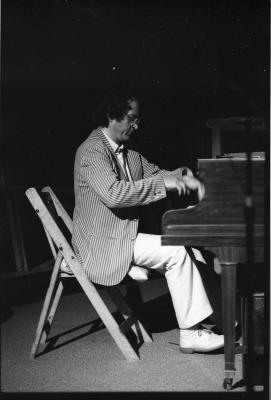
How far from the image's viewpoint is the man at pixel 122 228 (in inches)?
110

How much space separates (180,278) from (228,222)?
1.84 ft

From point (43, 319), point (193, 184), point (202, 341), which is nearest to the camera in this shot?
point (193, 184)

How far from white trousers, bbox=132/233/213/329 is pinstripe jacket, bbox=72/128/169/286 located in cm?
10

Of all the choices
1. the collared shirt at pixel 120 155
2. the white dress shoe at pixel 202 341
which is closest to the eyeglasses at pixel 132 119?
the collared shirt at pixel 120 155

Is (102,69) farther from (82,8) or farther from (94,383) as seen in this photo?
(94,383)

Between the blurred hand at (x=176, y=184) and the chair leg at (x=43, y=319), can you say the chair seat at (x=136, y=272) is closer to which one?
the chair leg at (x=43, y=319)

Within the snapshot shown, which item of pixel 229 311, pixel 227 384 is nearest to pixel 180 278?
pixel 229 311

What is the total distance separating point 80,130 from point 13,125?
75 cm

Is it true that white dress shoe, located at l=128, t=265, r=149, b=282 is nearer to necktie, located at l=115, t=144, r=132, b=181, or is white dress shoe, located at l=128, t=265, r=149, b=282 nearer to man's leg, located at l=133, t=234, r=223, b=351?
man's leg, located at l=133, t=234, r=223, b=351

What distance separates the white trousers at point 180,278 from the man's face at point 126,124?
0.66 meters

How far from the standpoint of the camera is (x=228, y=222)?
8.13ft

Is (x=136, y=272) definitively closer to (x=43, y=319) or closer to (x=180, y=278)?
(x=180, y=278)

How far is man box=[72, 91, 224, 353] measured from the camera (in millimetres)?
2795

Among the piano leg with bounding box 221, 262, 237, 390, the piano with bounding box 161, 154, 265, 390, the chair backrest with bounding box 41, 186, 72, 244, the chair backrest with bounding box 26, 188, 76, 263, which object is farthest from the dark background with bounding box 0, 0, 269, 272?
the piano leg with bounding box 221, 262, 237, 390
